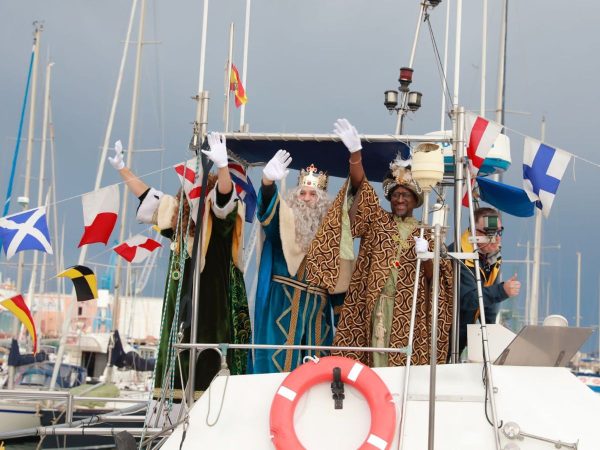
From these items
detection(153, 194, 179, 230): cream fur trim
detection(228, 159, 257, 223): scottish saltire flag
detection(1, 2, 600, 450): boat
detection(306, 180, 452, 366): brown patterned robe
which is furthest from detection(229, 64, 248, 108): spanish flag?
detection(1, 2, 600, 450): boat

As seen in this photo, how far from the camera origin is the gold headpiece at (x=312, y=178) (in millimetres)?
6219

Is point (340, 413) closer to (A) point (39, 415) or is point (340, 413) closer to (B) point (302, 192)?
(B) point (302, 192)

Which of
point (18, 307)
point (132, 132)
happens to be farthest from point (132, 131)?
point (18, 307)

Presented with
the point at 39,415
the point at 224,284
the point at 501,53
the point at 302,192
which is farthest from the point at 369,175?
the point at 39,415

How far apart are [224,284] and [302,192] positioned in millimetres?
884

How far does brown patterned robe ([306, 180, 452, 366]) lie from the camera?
5582 millimetres

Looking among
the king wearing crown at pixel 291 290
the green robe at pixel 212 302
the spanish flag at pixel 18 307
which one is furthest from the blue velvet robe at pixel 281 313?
the spanish flag at pixel 18 307

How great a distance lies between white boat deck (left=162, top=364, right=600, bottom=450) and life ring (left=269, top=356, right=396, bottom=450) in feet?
0.25

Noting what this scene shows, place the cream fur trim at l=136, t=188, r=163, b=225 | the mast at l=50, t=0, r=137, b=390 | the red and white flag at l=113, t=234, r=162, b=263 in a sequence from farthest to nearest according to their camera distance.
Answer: the mast at l=50, t=0, r=137, b=390, the red and white flag at l=113, t=234, r=162, b=263, the cream fur trim at l=136, t=188, r=163, b=225

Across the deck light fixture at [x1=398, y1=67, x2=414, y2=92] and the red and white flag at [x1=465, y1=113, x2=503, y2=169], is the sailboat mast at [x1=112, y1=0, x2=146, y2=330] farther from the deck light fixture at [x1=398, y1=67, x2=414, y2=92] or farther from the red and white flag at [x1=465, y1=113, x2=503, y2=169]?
the red and white flag at [x1=465, y1=113, x2=503, y2=169]

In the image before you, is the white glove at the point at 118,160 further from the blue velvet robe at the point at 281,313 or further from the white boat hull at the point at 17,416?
the white boat hull at the point at 17,416

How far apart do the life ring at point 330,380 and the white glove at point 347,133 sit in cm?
A: 140

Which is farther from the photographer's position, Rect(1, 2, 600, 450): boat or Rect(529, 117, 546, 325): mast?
Rect(529, 117, 546, 325): mast

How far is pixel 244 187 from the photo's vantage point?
6852 mm
